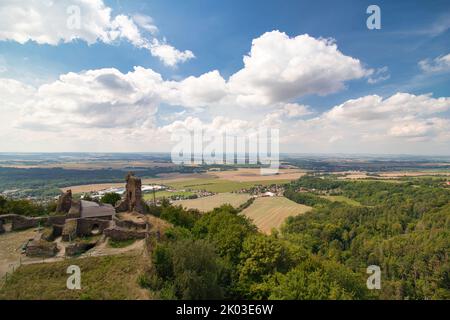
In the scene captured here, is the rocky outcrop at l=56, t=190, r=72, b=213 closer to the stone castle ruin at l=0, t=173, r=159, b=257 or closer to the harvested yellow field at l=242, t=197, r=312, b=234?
the stone castle ruin at l=0, t=173, r=159, b=257

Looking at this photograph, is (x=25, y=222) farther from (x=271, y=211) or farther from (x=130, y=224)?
(x=271, y=211)

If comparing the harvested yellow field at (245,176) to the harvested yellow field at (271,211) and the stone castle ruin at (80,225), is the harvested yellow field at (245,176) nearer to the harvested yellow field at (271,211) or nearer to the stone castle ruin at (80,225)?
the harvested yellow field at (271,211)

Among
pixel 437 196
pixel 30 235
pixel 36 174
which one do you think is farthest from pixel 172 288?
pixel 36 174

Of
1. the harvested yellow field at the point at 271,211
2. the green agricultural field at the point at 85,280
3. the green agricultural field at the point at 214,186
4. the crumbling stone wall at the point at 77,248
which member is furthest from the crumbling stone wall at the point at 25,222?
the green agricultural field at the point at 214,186

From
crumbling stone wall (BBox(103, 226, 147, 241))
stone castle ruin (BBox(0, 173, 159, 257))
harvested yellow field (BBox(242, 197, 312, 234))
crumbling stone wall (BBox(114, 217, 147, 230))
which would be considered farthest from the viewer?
harvested yellow field (BBox(242, 197, 312, 234))

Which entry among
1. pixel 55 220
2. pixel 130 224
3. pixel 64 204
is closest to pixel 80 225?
pixel 55 220

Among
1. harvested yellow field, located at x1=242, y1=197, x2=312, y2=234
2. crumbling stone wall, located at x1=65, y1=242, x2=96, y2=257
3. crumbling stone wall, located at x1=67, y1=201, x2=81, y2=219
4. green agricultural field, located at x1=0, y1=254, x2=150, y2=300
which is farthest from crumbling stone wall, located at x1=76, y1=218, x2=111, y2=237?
harvested yellow field, located at x1=242, y1=197, x2=312, y2=234
